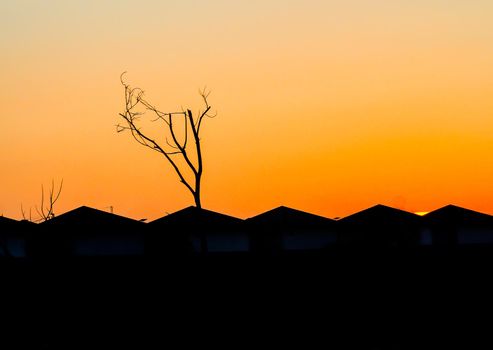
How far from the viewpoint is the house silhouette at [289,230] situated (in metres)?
39.7

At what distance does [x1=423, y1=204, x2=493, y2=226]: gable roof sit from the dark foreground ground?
79.6 feet

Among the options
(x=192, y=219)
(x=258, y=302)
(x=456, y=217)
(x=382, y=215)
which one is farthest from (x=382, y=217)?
(x=258, y=302)

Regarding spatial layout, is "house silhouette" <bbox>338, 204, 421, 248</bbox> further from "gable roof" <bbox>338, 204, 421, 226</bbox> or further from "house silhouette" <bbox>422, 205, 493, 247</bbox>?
"house silhouette" <bbox>422, 205, 493, 247</bbox>

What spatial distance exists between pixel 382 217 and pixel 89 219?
13424 mm

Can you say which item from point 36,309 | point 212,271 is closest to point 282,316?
point 212,271

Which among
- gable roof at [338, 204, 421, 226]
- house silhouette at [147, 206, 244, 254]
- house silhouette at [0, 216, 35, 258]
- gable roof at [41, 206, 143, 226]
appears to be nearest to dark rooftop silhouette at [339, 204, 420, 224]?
gable roof at [338, 204, 421, 226]

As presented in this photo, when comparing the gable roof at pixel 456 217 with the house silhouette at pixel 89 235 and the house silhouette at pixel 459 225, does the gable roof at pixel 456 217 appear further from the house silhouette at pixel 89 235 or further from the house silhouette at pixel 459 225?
the house silhouette at pixel 89 235

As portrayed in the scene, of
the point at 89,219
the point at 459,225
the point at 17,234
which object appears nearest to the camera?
the point at 89,219

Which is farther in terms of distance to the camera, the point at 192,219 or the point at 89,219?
the point at 89,219

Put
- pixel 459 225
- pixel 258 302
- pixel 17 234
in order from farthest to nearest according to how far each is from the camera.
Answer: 1. pixel 459 225
2. pixel 17 234
3. pixel 258 302

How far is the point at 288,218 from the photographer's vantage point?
131 feet

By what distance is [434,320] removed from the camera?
14.9 metres

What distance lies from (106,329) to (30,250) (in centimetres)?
2357

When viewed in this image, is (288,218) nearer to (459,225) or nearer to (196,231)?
(196,231)
